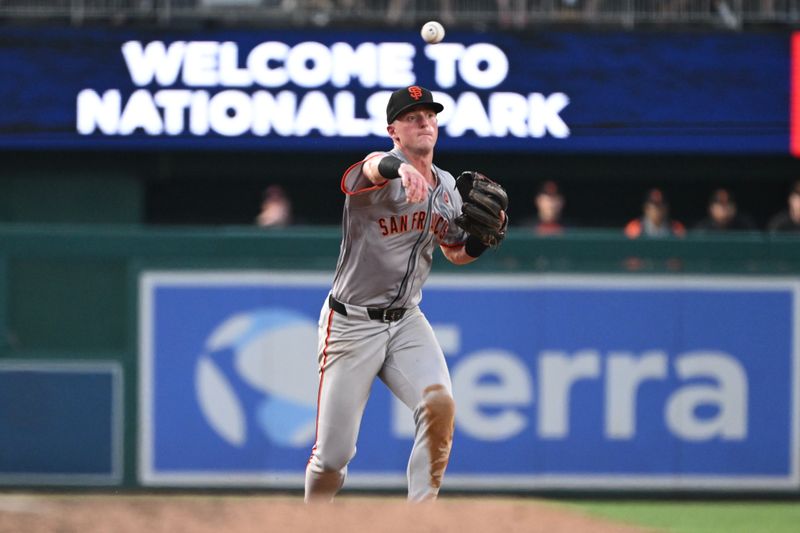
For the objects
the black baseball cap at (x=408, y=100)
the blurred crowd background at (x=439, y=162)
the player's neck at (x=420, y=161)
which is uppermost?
the blurred crowd background at (x=439, y=162)

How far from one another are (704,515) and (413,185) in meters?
4.12

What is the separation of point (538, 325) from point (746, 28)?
5619 mm

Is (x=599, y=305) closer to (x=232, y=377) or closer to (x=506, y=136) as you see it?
(x=232, y=377)

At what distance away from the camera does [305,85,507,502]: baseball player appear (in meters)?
5.80

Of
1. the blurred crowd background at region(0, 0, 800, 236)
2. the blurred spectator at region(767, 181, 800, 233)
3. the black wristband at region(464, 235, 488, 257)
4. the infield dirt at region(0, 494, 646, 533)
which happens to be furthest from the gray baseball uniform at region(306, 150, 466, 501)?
the blurred crowd background at region(0, 0, 800, 236)

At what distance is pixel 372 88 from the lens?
13.1 metres

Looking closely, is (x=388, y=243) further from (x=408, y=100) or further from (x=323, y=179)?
(x=323, y=179)

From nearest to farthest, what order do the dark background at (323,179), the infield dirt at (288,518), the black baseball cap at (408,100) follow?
the infield dirt at (288,518)
the black baseball cap at (408,100)
the dark background at (323,179)

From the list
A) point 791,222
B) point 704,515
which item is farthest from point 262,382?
point 791,222

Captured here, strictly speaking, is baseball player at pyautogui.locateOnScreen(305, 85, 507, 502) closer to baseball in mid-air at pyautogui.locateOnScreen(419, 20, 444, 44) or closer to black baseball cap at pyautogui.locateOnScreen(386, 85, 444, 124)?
black baseball cap at pyautogui.locateOnScreen(386, 85, 444, 124)

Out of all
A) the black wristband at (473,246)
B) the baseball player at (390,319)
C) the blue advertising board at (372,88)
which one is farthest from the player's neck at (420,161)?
the blue advertising board at (372,88)

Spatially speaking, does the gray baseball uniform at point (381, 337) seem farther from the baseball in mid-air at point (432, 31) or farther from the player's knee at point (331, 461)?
the baseball in mid-air at point (432, 31)

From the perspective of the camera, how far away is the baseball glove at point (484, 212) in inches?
230

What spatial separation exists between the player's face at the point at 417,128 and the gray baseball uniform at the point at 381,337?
9cm
